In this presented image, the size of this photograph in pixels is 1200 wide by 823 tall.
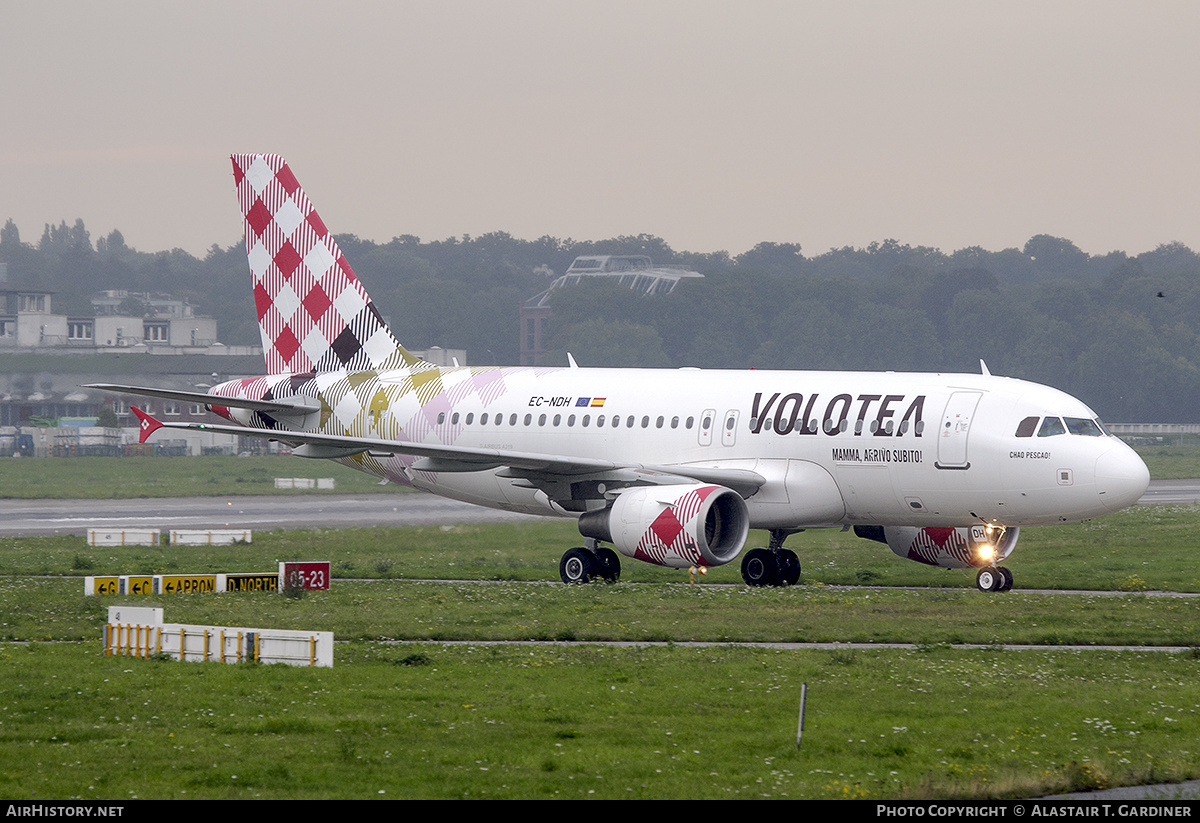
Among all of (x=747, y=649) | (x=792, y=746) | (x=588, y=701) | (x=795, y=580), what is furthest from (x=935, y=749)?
(x=795, y=580)

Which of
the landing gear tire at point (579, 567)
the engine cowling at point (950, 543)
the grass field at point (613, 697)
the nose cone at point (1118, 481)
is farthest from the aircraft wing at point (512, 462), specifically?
the nose cone at point (1118, 481)

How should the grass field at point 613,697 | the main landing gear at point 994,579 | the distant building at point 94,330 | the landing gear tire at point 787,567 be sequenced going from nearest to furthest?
the grass field at point 613,697 → the main landing gear at point 994,579 → the landing gear tire at point 787,567 → the distant building at point 94,330

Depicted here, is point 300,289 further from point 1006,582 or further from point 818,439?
point 1006,582

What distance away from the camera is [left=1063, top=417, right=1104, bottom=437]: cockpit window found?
31953mm

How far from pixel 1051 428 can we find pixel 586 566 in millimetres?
11106

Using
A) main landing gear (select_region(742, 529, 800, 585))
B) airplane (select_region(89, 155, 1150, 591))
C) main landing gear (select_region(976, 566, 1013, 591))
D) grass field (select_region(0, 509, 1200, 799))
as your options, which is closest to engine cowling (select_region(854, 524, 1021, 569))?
airplane (select_region(89, 155, 1150, 591))

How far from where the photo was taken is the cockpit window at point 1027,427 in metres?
31.8

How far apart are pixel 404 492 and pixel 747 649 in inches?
2062

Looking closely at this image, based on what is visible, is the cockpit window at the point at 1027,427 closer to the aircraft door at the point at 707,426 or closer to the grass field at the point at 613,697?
the grass field at the point at 613,697

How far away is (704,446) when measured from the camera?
35562 millimetres

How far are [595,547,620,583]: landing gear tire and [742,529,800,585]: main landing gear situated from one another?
120 inches

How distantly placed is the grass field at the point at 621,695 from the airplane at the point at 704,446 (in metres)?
1.51

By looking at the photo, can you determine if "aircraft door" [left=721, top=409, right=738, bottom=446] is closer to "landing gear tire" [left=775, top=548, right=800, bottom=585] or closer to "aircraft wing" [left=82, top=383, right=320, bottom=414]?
"landing gear tire" [left=775, top=548, right=800, bottom=585]

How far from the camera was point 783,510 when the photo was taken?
1334 inches
